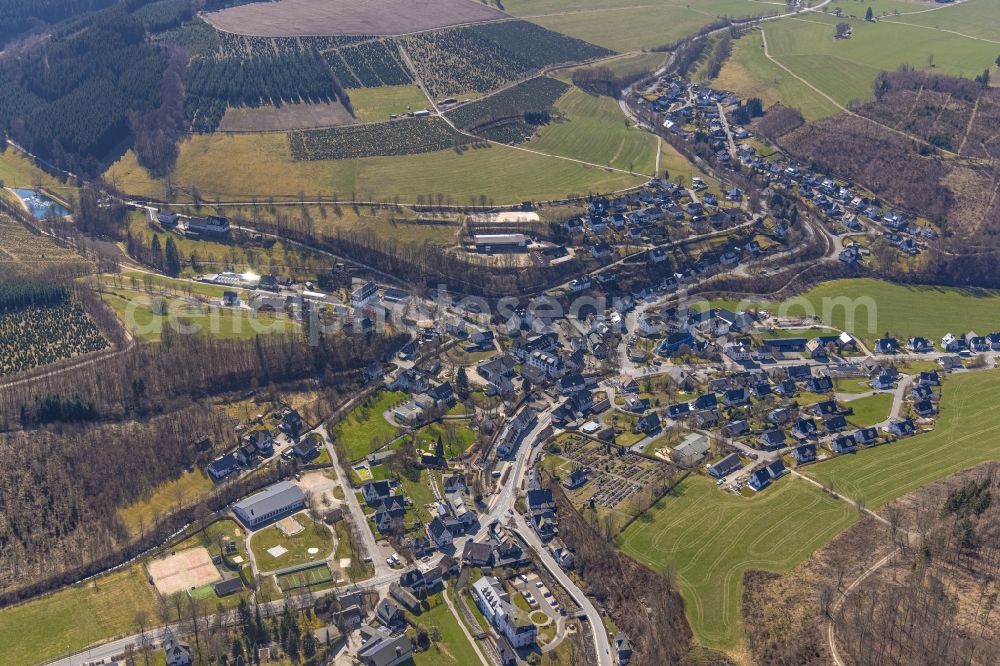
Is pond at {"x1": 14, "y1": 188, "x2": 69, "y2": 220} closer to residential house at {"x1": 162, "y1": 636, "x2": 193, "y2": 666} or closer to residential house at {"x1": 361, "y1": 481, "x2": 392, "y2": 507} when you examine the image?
residential house at {"x1": 361, "y1": 481, "x2": 392, "y2": 507}

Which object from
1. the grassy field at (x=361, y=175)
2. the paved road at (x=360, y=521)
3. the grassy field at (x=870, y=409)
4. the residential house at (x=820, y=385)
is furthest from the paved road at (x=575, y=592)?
the grassy field at (x=361, y=175)

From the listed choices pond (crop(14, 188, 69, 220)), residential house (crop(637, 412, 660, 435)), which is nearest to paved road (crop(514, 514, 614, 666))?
residential house (crop(637, 412, 660, 435))

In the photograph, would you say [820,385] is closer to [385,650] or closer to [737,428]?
[737,428]

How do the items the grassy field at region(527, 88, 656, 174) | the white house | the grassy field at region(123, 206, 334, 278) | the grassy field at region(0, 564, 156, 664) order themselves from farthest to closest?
the grassy field at region(527, 88, 656, 174) < the grassy field at region(123, 206, 334, 278) < the white house < the grassy field at region(0, 564, 156, 664)

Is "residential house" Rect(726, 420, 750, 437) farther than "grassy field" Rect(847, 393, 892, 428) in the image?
No

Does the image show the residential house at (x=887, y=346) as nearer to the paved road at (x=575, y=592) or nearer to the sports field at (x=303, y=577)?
the paved road at (x=575, y=592)

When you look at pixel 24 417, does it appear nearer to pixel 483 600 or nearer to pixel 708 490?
pixel 483 600
